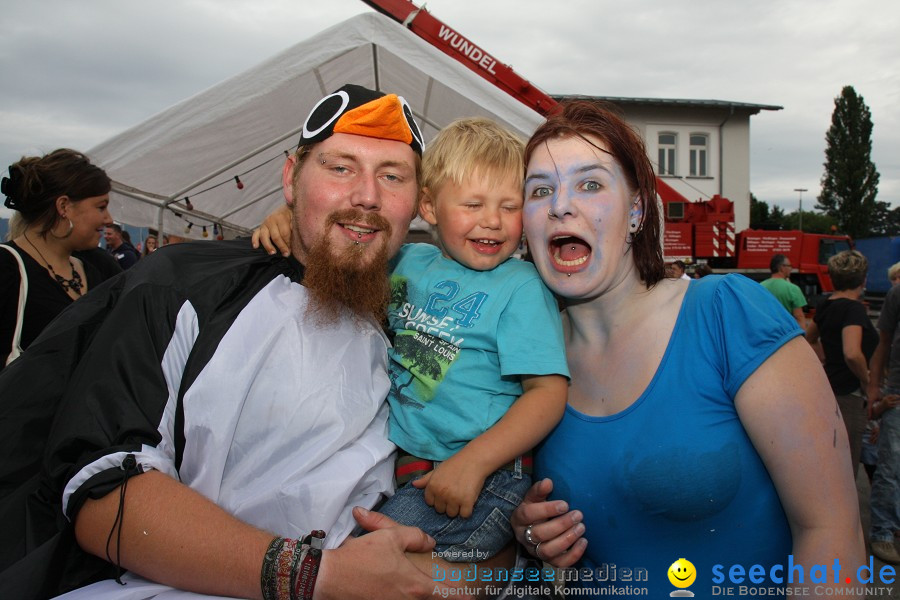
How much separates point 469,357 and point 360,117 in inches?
37.7

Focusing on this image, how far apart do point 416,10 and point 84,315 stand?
839 centimetres

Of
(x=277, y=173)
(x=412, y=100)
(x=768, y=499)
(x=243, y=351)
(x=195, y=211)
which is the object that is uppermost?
(x=412, y=100)

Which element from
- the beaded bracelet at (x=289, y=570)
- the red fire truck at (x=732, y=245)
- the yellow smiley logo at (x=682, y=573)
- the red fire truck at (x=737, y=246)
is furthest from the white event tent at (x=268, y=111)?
the red fire truck at (x=737, y=246)

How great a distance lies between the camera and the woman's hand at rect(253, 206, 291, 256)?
208 centimetres

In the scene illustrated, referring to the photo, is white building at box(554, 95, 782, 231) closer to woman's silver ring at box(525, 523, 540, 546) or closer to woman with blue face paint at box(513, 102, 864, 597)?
woman with blue face paint at box(513, 102, 864, 597)

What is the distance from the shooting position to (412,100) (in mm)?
6547

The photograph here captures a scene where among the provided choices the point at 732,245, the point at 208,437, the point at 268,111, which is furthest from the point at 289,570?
the point at 732,245

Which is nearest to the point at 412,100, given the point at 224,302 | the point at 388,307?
the point at 388,307

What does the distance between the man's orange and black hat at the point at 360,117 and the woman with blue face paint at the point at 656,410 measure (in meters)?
0.52

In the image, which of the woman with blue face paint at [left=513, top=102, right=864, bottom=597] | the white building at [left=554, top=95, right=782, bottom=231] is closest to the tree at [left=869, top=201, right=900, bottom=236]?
the white building at [left=554, top=95, right=782, bottom=231]

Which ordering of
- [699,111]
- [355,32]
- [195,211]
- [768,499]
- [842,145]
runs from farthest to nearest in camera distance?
[842,145]
[699,111]
[195,211]
[355,32]
[768,499]

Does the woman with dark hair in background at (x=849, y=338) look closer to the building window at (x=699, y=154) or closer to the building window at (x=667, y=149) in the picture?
the building window at (x=667, y=149)

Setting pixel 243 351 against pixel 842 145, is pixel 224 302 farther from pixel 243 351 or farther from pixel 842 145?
pixel 842 145

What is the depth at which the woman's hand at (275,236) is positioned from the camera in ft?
6.82
